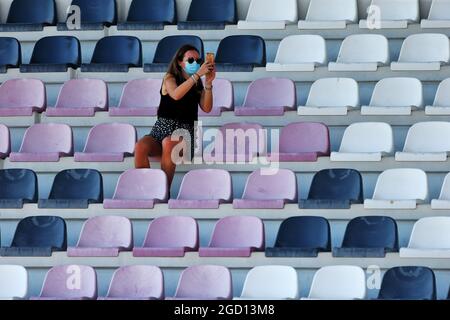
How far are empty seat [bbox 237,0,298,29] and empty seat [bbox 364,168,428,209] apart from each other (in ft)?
6.29

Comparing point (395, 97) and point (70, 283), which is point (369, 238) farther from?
point (70, 283)

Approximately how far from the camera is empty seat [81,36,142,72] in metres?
12.1

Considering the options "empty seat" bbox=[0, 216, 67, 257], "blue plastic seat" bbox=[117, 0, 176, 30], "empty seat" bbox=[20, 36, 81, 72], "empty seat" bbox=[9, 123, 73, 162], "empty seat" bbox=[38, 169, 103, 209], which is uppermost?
"blue plastic seat" bbox=[117, 0, 176, 30]

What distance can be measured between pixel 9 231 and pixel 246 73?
6.54 ft

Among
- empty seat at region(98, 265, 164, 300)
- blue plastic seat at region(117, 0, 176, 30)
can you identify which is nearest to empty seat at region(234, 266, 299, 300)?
empty seat at region(98, 265, 164, 300)

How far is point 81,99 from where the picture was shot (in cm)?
1191

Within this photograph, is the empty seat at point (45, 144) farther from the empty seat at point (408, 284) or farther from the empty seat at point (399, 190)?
the empty seat at point (408, 284)

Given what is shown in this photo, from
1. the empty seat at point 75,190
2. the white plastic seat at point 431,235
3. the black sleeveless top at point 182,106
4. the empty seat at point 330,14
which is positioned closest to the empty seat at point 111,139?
the empty seat at point 75,190

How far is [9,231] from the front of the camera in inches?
440

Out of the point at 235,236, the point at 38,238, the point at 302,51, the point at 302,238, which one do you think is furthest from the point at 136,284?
the point at 302,51

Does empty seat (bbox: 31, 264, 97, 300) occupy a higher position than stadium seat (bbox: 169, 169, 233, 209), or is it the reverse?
stadium seat (bbox: 169, 169, 233, 209)

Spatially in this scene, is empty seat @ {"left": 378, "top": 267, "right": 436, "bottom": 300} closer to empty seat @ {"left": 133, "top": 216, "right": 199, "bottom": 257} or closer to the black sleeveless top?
empty seat @ {"left": 133, "top": 216, "right": 199, "bottom": 257}

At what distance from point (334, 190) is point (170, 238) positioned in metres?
1.05
